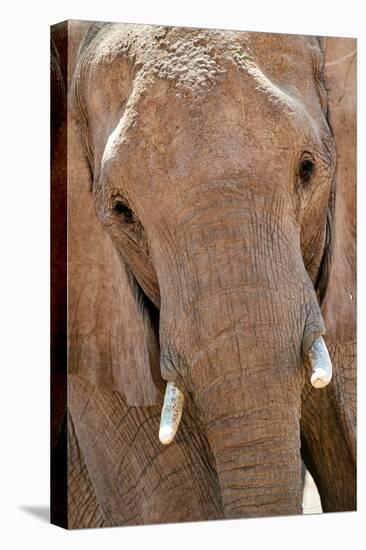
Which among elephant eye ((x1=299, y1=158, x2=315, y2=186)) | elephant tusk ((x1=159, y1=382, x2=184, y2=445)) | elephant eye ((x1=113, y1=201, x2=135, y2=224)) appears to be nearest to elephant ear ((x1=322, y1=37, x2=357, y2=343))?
elephant eye ((x1=299, y1=158, x2=315, y2=186))

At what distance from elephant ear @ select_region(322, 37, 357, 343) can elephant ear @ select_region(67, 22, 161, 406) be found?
2.55ft

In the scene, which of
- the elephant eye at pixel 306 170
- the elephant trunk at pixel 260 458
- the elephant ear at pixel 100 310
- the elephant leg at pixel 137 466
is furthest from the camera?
the elephant leg at pixel 137 466

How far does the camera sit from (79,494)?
6445mm

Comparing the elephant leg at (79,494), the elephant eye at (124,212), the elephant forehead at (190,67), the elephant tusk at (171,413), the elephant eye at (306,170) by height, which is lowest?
the elephant leg at (79,494)

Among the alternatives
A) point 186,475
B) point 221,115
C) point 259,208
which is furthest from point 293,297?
point 186,475

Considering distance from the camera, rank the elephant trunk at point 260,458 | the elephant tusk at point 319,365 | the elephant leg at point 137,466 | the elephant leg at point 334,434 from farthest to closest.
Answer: the elephant leg at point 334,434, the elephant leg at point 137,466, the elephant trunk at point 260,458, the elephant tusk at point 319,365

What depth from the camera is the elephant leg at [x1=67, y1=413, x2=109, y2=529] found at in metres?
6.37

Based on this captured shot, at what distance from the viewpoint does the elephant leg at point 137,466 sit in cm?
654

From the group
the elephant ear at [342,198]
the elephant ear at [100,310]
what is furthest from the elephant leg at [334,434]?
the elephant ear at [100,310]

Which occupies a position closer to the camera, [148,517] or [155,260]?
[155,260]

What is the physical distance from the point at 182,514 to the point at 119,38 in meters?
1.89

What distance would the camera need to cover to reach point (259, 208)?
19.0 feet

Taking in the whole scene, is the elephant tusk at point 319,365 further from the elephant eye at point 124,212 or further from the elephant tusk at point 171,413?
the elephant eye at point 124,212

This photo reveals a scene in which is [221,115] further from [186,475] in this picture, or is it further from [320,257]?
[186,475]
